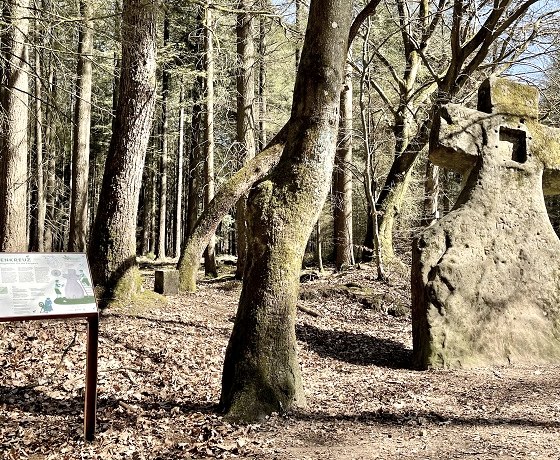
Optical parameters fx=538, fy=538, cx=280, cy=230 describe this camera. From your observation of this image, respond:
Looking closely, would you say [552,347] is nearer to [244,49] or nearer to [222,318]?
[222,318]

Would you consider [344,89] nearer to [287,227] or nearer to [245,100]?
[245,100]

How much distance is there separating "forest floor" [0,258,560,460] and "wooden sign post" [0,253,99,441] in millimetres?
681

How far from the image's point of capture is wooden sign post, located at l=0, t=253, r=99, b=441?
3.98 meters

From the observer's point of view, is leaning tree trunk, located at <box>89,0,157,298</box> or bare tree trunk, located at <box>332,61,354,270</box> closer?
leaning tree trunk, located at <box>89,0,157,298</box>

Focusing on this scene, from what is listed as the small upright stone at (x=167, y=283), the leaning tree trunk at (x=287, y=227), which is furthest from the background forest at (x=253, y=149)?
the small upright stone at (x=167, y=283)

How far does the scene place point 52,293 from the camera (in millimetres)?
A: 4172

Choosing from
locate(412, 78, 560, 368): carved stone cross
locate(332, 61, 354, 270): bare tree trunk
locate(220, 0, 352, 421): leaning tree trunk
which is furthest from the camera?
locate(332, 61, 354, 270): bare tree trunk


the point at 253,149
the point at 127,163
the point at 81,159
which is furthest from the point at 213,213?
the point at 81,159

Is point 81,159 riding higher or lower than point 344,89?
lower

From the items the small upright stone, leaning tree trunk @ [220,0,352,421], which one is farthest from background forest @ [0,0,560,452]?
the small upright stone

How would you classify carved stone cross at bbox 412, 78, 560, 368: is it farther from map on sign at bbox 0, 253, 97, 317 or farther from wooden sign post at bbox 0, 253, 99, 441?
map on sign at bbox 0, 253, 97, 317

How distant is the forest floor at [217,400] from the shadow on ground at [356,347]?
0.10 ft

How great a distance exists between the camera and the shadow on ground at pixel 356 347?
7.85 metres

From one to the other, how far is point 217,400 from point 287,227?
1.97m
